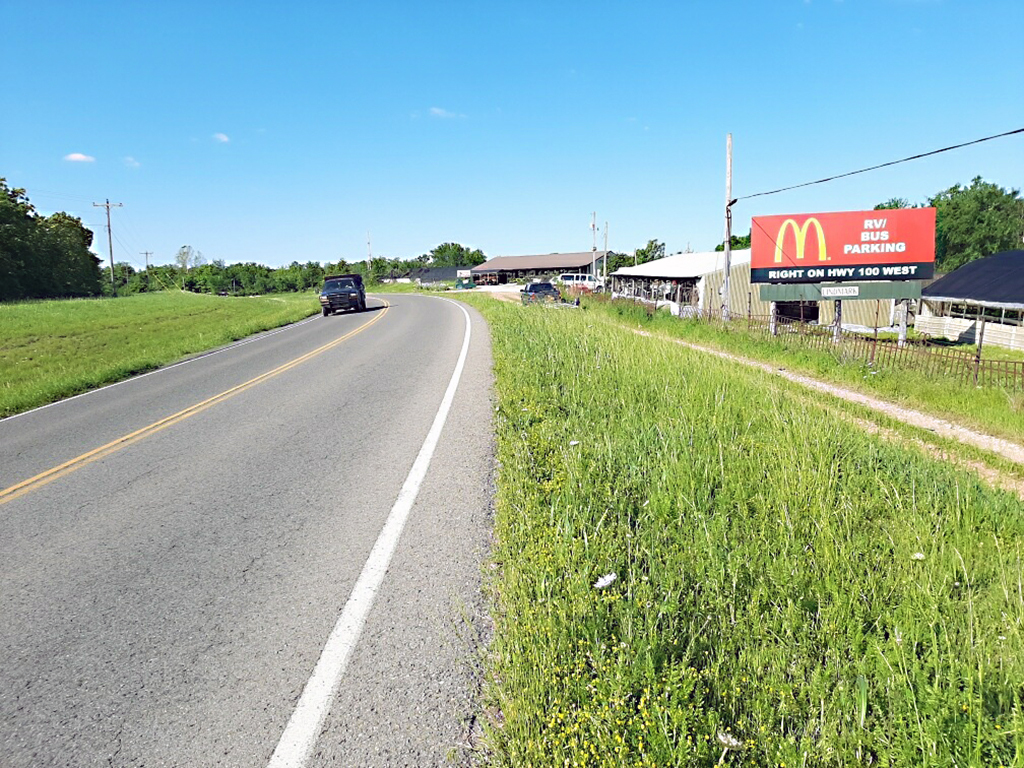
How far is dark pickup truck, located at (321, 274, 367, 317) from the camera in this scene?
34062mm

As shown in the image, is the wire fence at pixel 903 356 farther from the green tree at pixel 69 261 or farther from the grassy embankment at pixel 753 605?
the green tree at pixel 69 261

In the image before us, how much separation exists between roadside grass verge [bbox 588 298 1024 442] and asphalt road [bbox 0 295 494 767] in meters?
7.27

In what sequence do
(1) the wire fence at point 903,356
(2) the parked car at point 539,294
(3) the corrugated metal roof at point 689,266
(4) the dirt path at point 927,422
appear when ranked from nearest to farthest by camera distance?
(4) the dirt path at point 927,422
(1) the wire fence at point 903,356
(3) the corrugated metal roof at point 689,266
(2) the parked car at point 539,294

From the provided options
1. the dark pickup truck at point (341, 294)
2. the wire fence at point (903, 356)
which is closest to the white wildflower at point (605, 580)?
the wire fence at point (903, 356)

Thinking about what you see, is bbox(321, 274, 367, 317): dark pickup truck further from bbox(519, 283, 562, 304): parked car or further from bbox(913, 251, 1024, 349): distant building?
bbox(913, 251, 1024, 349): distant building

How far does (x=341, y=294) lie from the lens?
34188mm

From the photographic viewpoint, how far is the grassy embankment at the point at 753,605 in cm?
239

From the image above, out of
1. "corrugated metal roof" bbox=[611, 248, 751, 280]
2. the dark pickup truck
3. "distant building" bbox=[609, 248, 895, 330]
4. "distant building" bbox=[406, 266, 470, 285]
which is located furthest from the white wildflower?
"distant building" bbox=[406, 266, 470, 285]

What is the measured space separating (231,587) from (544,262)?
105m

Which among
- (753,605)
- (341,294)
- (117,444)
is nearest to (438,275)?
(341,294)

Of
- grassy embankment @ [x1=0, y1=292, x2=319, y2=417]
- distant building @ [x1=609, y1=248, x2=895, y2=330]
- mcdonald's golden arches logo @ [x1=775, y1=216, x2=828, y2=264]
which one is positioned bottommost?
grassy embankment @ [x1=0, y1=292, x2=319, y2=417]

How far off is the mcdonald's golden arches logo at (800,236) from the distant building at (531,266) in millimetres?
79960

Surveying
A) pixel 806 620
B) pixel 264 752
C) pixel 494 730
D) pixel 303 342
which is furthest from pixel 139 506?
pixel 303 342

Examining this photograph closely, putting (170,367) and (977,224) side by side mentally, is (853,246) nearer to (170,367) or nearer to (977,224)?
(170,367)
